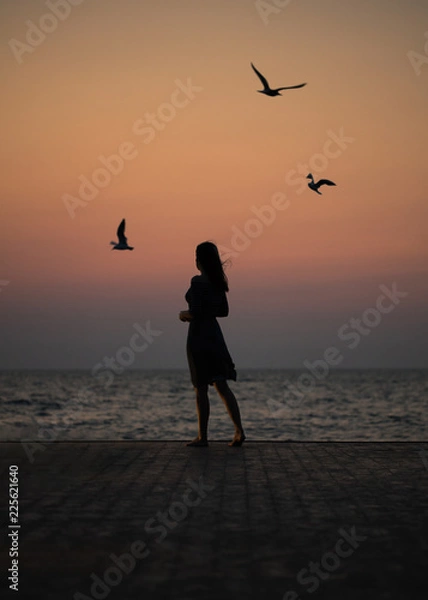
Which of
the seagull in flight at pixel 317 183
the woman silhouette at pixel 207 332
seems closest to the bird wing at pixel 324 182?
the seagull in flight at pixel 317 183

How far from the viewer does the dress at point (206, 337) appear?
10375 mm

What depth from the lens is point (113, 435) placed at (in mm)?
34250

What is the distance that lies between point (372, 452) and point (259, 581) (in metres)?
5.91

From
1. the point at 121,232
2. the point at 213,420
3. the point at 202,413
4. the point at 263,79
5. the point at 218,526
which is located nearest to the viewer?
the point at 218,526

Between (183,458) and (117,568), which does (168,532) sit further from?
(183,458)

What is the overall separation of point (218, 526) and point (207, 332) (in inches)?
186

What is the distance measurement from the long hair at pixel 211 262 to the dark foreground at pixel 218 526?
1905 mm

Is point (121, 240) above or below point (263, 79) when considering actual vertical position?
below

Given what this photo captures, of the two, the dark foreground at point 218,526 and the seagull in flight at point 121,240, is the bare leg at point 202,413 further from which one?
the seagull in flight at point 121,240

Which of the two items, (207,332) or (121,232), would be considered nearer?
(207,332)

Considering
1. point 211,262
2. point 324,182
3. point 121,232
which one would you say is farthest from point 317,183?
point 211,262

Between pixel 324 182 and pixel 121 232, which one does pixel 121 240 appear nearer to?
pixel 121 232

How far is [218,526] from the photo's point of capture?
5.86 metres

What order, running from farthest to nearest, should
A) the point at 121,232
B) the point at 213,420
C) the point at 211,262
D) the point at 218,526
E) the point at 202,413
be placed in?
the point at 213,420, the point at 121,232, the point at 202,413, the point at 211,262, the point at 218,526
